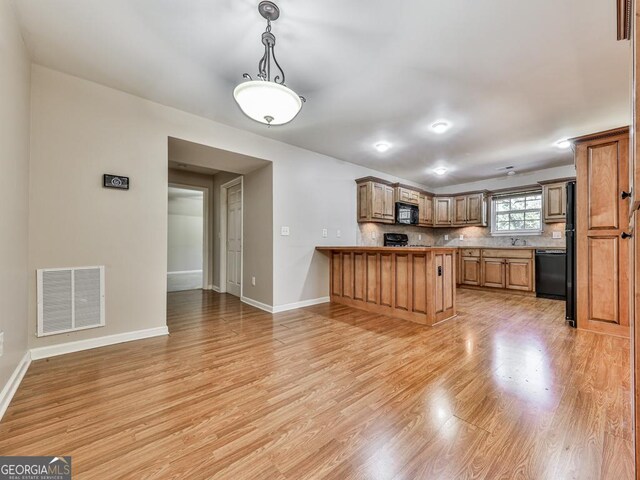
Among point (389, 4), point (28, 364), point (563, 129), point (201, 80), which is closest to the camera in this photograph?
point (389, 4)

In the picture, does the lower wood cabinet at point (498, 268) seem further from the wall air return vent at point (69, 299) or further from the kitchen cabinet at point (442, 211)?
the wall air return vent at point (69, 299)

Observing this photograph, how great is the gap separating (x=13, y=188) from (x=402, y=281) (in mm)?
3786

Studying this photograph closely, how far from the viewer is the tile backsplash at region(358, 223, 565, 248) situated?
5.44 m

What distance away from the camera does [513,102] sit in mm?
2910

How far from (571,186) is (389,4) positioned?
315cm

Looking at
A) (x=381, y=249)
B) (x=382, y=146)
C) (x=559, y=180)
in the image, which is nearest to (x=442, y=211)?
(x=559, y=180)

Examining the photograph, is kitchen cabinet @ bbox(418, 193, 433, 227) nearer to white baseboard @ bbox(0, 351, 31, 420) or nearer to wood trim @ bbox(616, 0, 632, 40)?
wood trim @ bbox(616, 0, 632, 40)

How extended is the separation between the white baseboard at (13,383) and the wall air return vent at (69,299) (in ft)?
0.86

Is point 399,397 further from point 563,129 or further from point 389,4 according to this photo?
point 563,129

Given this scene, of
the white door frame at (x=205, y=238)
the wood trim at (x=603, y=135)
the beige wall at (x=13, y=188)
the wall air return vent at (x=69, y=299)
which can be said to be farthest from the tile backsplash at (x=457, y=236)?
the beige wall at (x=13, y=188)

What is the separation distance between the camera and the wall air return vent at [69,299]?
7.78 feet

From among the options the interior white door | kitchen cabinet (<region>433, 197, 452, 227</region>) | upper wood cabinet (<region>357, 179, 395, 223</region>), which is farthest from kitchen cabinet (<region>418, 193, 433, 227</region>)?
the interior white door

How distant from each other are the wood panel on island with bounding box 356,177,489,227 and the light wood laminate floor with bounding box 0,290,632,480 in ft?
9.30

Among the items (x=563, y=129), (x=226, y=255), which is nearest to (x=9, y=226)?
(x=226, y=255)
